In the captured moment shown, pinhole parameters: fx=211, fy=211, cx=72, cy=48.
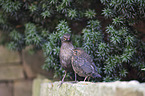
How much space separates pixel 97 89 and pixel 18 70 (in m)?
6.13

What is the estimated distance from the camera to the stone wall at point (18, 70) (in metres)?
8.70

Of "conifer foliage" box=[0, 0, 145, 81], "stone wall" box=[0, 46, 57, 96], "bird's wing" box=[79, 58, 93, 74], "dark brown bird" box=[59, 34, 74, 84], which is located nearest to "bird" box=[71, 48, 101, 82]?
"bird's wing" box=[79, 58, 93, 74]

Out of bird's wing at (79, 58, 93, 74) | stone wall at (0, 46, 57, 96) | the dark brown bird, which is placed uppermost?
the dark brown bird

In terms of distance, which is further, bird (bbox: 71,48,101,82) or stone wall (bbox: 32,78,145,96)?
bird (bbox: 71,48,101,82)

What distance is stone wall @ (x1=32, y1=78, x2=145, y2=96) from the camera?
272 centimetres

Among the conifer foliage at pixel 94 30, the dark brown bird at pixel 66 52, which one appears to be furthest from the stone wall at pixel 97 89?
the conifer foliage at pixel 94 30

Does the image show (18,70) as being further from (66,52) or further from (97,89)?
(97,89)

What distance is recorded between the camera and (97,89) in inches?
131

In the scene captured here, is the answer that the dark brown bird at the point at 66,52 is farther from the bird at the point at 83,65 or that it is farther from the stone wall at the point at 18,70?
the stone wall at the point at 18,70

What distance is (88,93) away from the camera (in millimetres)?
3633

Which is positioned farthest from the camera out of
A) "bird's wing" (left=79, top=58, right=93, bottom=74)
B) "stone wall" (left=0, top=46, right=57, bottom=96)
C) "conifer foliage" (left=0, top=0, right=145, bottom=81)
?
"stone wall" (left=0, top=46, right=57, bottom=96)

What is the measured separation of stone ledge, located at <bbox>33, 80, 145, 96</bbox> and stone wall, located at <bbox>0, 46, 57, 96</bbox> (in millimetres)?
3335

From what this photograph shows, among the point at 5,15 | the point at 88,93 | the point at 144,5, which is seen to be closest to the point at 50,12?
the point at 5,15

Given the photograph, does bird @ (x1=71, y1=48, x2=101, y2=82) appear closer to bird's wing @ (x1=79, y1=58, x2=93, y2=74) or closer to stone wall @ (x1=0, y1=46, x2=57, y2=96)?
bird's wing @ (x1=79, y1=58, x2=93, y2=74)
